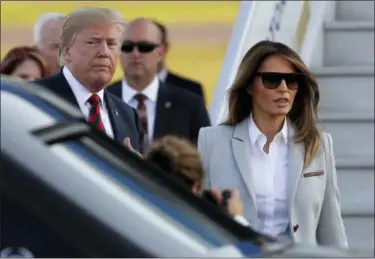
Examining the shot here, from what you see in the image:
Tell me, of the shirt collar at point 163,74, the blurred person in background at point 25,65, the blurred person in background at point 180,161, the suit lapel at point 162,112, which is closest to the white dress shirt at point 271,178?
the blurred person in background at point 180,161

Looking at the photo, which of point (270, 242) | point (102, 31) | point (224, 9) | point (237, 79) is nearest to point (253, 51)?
point (237, 79)

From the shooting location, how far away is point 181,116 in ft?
28.7

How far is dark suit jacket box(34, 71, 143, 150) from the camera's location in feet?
19.8

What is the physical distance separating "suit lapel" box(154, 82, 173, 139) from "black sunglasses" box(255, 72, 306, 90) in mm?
2338

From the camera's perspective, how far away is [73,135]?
3850 mm

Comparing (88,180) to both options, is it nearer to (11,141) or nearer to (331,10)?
(11,141)

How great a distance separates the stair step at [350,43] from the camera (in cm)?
1024

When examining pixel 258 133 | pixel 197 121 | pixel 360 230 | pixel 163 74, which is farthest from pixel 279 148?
pixel 163 74

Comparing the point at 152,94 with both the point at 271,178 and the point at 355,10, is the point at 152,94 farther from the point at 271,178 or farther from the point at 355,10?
the point at 271,178

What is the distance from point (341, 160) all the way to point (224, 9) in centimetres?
364

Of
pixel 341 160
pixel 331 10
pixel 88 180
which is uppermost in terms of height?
pixel 88 180

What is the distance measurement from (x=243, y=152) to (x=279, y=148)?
15 centimetres

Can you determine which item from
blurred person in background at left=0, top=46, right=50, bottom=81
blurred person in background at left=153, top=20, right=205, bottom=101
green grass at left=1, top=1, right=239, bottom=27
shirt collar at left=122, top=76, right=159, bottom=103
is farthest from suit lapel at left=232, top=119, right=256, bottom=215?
green grass at left=1, top=1, right=239, bottom=27

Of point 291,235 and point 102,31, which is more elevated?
point 102,31
